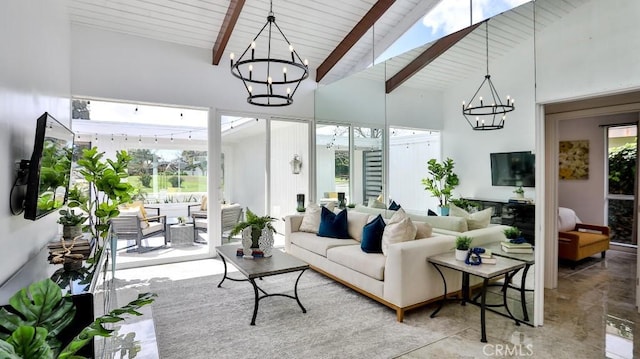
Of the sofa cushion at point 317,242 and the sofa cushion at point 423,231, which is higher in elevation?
the sofa cushion at point 423,231

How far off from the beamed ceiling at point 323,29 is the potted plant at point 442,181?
0.93 metres

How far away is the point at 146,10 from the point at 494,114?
444 centimetres

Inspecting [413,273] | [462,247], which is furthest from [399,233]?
[462,247]

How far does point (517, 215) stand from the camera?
3137 millimetres

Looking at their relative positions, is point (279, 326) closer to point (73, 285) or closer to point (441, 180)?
point (73, 285)

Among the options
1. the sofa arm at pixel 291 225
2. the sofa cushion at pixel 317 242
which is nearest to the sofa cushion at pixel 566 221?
the sofa cushion at pixel 317 242

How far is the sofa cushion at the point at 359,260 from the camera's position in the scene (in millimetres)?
3396

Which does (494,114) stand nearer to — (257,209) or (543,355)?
(543,355)

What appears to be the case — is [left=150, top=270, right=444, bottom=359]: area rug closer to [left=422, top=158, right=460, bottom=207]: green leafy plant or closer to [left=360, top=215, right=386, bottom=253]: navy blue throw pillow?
[left=360, top=215, right=386, bottom=253]: navy blue throw pillow

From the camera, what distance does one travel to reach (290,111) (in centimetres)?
609

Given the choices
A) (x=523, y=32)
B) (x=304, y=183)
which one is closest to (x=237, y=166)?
(x=304, y=183)

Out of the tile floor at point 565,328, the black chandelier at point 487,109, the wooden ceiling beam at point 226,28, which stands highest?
the wooden ceiling beam at point 226,28

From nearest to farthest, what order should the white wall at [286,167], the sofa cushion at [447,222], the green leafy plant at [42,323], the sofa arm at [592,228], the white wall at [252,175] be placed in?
1. the green leafy plant at [42,323]
2. the sofa cushion at [447,222]
3. the sofa arm at [592,228]
4. the white wall at [252,175]
5. the white wall at [286,167]

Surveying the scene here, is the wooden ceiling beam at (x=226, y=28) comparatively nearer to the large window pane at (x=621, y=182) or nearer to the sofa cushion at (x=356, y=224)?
the sofa cushion at (x=356, y=224)
